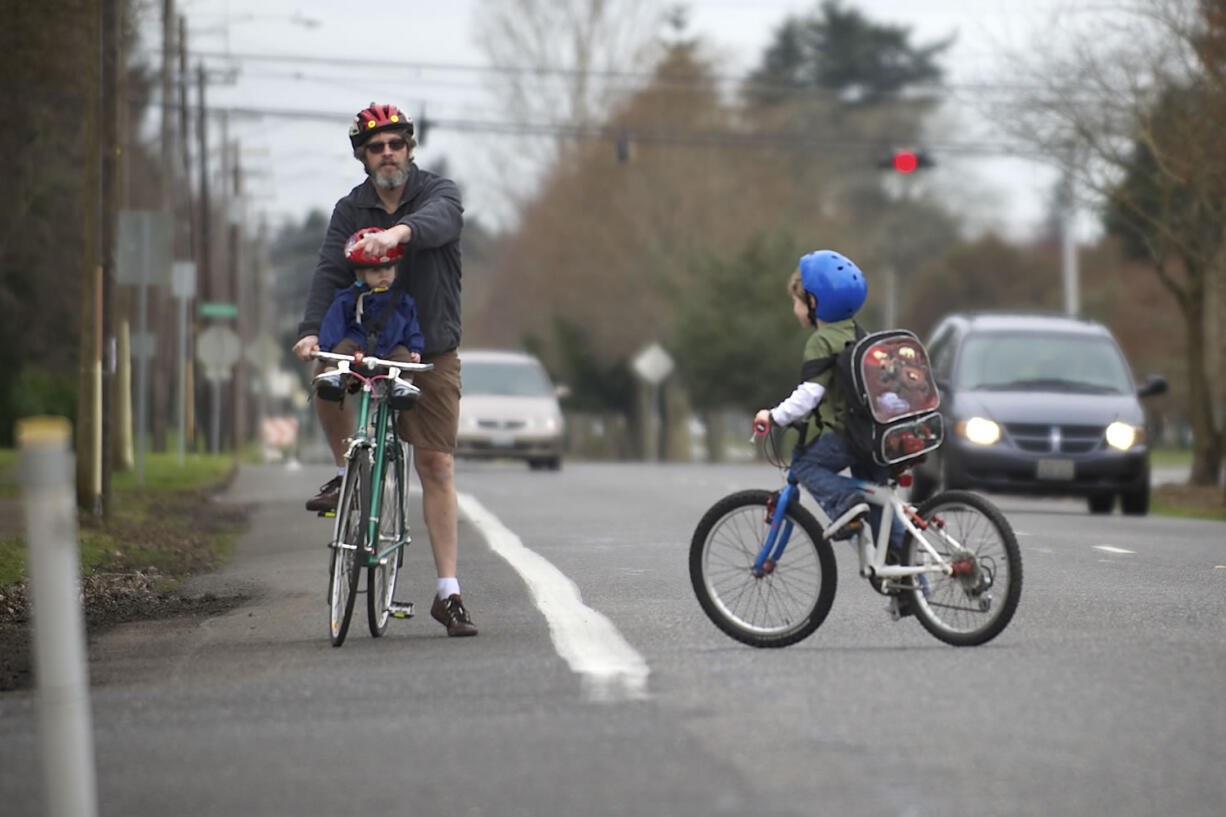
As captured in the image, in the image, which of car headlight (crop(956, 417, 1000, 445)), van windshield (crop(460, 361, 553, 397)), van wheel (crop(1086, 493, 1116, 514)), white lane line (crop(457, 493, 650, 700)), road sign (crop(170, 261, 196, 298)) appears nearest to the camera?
white lane line (crop(457, 493, 650, 700))

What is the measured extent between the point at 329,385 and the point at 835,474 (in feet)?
6.29

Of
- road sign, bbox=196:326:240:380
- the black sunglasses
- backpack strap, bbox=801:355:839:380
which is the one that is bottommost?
backpack strap, bbox=801:355:839:380

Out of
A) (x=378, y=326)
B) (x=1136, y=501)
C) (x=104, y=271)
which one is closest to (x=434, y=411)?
(x=378, y=326)

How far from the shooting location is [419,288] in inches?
364

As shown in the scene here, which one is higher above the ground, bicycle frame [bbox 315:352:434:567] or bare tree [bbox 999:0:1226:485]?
bare tree [bbox 999:0:1226:485]

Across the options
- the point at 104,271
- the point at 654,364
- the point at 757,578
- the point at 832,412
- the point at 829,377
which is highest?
the point at 654,364

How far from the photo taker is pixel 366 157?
9.27 metres

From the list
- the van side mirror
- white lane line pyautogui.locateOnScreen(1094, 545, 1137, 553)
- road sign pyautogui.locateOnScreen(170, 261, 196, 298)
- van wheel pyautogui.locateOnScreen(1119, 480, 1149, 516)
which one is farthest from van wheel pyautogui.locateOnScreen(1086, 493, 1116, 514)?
road sign pyautogui.locateOnScreen(170, 261, 196, 298)

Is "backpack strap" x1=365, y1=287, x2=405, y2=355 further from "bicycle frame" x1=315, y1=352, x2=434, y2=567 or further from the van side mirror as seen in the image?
the van side mirror

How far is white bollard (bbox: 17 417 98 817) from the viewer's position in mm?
5148

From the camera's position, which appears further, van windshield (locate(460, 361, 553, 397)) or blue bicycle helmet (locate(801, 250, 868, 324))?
van windshield (locate(460, 361, 553, 397))

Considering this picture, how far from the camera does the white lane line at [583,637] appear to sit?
7.51m

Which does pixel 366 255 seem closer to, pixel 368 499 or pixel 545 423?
pixel 368 499

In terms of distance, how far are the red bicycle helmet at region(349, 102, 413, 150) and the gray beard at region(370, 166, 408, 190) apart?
136 millimetres
